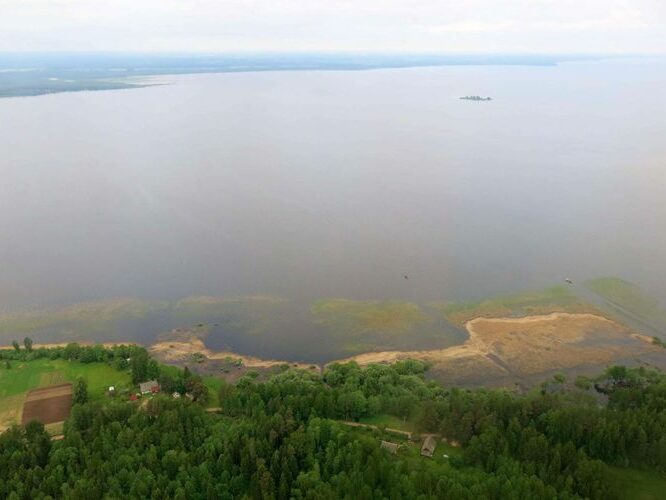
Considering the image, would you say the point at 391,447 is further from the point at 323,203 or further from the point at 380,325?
the point at 323,203

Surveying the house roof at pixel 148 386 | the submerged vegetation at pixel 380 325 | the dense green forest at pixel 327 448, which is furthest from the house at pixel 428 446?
the house roof at pixel 148 386

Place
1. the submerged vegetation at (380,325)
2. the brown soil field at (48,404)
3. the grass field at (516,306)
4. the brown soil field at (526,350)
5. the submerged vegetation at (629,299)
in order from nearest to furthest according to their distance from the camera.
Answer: the brown soil field at (48,404), the brown soil field at (526,350), the submerged vegetation at (380,325), the submerged vegetation at (629,299), the grass field at (516,306)

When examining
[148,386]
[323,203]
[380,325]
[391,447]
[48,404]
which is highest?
[323,203]

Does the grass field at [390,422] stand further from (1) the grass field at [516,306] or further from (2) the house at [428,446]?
(1) the grass field at [516,306]

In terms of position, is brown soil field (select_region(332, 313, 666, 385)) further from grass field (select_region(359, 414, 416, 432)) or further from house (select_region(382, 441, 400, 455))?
house (select_region(382, 441, 400, 455))

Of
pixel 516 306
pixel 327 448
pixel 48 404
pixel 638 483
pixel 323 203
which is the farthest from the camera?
pixel 323 203

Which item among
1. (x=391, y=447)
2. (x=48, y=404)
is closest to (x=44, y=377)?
(x=48, y=404)

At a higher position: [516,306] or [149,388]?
[516,306]
